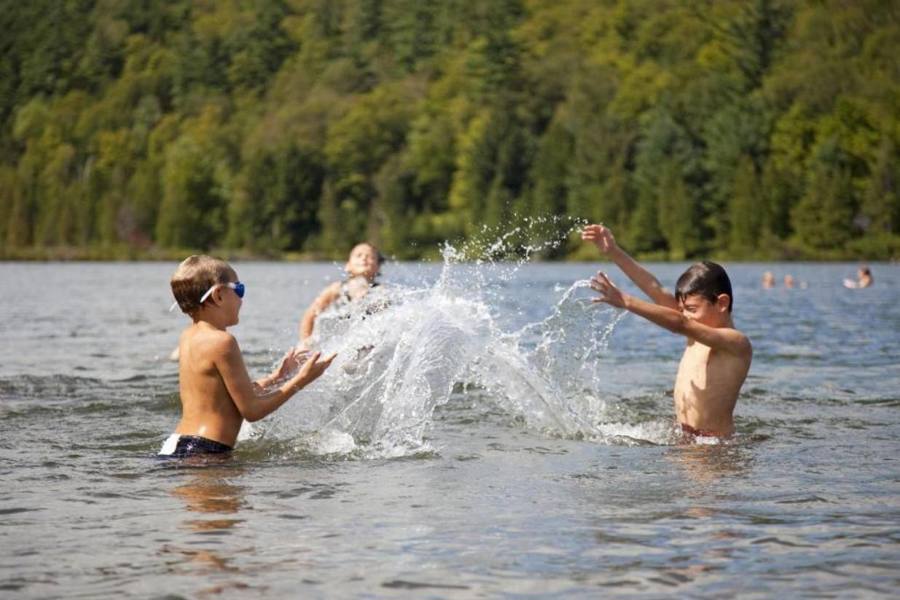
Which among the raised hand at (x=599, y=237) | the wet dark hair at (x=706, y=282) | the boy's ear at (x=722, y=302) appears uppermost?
the raised hand at (x=599, y=237)

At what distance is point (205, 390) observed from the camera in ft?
28.6

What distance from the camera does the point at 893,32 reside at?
132m

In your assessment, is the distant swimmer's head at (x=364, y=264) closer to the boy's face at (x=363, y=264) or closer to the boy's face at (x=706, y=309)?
the boy's face at (x=363, y=264)

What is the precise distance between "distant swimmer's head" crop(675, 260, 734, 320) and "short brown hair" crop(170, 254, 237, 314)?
123 inches

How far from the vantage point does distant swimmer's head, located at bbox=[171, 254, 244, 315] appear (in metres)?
8.52

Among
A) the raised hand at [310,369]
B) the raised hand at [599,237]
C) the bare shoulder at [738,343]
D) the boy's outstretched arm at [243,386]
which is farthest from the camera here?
the bare shoulder at [738,343]

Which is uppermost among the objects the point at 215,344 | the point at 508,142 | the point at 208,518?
the point at 508,142

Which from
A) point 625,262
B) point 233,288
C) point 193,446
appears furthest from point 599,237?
point 193,446

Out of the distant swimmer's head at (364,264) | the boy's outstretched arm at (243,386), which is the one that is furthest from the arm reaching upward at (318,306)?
the boy's outstretched arm at (243,386)

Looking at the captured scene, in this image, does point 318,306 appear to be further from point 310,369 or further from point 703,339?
point 310,369

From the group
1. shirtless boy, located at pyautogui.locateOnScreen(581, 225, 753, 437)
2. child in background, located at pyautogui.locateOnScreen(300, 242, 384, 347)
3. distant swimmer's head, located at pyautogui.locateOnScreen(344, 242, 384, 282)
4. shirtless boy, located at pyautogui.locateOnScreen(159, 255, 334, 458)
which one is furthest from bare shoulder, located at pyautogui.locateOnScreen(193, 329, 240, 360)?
distant swimmer's head, located at pyautogui.locateOnScreen(344, 242, 384, 282)

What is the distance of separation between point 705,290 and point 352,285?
5497mm

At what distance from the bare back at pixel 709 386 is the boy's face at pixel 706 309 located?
0.73 feet

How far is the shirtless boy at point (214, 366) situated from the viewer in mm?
8531
